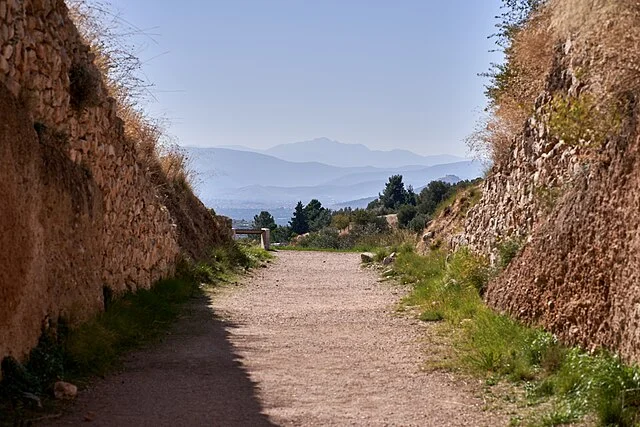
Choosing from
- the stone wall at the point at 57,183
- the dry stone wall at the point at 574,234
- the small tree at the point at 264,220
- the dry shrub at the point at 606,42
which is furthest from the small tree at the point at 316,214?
the dry shrub at the point at 606,42

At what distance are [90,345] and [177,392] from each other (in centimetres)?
138

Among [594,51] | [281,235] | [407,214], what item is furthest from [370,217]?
[594,51]

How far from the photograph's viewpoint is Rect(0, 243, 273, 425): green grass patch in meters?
6.73

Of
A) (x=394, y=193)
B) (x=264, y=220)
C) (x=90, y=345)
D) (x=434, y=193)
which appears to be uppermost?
(x=394, y=193)

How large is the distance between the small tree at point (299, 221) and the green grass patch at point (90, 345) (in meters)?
41.6

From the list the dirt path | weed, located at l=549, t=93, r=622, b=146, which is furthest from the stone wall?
weed, located at l=549, t=93, r=622, b=146

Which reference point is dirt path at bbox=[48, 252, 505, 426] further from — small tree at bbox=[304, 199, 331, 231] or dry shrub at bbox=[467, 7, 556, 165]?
small tree at bbox=[304, 199, 331, 231]

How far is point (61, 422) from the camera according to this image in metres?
6.45

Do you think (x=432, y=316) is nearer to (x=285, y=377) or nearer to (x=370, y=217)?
(x=285, y=377)

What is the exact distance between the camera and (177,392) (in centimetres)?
770

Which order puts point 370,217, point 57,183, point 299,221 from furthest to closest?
point 299,221
point 370,217
point 57,183

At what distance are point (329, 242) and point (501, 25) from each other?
69.7 feet

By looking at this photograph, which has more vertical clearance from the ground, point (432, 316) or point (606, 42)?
point (606, 42)

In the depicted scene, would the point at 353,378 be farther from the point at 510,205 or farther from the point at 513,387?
the point at 510,205
